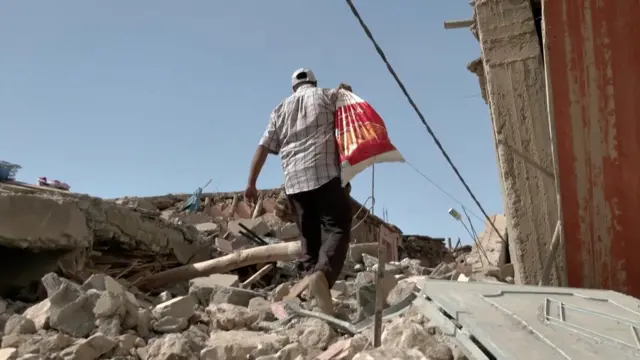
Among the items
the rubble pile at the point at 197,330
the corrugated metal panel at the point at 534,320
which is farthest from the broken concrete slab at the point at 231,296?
the corrugated metal panel at the point at 534,320

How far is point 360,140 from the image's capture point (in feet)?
11.7

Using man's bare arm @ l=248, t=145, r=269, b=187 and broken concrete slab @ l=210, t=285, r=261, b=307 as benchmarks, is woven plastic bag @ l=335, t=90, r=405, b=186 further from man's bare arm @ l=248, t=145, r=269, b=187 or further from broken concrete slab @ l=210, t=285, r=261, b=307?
broken concrete slab @ l=210, t=285, r=261, b=307

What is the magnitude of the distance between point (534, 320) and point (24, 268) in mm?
3518

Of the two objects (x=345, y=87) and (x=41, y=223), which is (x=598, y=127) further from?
(x=41, y=223)

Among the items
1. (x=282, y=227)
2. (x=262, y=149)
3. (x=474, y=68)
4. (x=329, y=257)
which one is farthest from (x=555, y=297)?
(x=282, y=227)

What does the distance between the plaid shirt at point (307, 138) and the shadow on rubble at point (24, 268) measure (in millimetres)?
1810

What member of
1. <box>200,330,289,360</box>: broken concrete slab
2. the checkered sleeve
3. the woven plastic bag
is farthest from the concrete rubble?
the checkered sleeve

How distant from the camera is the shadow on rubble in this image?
428cm

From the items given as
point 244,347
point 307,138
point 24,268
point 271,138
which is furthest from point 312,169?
point 24,268

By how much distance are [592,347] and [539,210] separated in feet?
4.62

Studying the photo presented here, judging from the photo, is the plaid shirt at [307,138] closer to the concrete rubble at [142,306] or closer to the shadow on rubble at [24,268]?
the concrete rubble at [142,306]

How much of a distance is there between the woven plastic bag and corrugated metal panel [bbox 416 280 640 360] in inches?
38.4

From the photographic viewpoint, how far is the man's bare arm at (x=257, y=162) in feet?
13.6

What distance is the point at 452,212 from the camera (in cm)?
820
